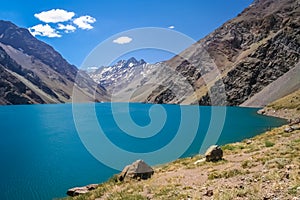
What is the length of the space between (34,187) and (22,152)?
2347cm

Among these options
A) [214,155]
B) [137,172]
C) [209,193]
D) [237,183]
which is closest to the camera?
[209,193]

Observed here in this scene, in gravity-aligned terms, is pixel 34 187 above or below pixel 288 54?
below

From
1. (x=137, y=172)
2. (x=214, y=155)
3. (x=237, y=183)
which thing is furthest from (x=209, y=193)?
(x=214, y=155)

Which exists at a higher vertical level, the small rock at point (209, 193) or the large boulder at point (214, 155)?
the large boulder at point (214, 155)

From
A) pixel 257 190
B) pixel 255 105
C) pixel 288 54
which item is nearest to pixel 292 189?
pixel 257 190

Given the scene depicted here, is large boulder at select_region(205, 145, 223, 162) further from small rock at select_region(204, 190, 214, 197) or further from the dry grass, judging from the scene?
small rock at select_region(204, 190, 214, 197)

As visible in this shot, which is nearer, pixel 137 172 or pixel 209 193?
pixel 209 193

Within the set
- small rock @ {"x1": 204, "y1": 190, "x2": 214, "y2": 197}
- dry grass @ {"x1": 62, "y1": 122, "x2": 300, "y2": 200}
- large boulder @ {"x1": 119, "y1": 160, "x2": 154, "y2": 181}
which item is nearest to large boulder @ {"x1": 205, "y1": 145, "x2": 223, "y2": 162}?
dry grass @ {"x1": 62, "y1": 122, "x2": 300, "y2": 200}

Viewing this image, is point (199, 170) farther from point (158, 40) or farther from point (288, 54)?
point (288, 54)

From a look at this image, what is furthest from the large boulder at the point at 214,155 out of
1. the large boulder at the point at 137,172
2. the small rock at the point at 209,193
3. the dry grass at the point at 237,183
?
the small rock at the point at 209,193

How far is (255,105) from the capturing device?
163250 millimetres

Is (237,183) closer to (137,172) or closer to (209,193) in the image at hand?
(209,193)

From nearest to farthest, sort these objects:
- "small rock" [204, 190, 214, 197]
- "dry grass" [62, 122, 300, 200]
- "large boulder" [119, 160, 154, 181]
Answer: "dry grass" [62, 122, 300, 200], "small rock" [204, 190, 214, 197], "large boulder" [119, 160, 154, 181]

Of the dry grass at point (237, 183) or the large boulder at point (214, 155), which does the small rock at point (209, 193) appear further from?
the large boulder at point (214, 155)
